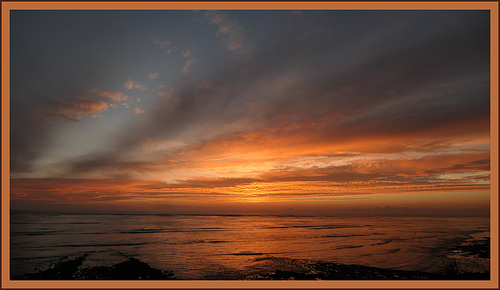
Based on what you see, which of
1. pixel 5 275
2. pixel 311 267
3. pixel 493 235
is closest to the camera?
pixel 5 275

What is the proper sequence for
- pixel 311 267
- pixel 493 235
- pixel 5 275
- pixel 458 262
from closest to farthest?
pixel 5 275 < pixel 493 235 < pixel 311 267 < pixel 458 262

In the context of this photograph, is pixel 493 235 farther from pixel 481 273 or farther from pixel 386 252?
pixel 386 252

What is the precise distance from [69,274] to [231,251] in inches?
640

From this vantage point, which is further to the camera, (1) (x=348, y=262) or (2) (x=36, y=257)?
(2) (x=36, y=257)

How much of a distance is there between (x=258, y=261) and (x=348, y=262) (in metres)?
8.39

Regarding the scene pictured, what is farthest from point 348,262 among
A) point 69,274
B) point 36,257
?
point 36,257

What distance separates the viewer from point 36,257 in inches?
1038

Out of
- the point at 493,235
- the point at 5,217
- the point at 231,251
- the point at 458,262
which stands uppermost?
the point at 5,217

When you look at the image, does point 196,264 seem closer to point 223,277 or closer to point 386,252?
point 223,277

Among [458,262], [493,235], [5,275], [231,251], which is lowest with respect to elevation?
[231,251]

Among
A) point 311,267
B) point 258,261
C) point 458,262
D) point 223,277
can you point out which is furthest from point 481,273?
point 223,277

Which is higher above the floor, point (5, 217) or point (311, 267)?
point (5, 217)

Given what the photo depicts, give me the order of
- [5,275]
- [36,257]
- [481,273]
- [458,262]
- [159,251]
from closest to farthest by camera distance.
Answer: [5,275], [481,273], [458,262], [36,257], [159,251]

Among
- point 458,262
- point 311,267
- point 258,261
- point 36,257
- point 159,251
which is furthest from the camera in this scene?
point 159,251
